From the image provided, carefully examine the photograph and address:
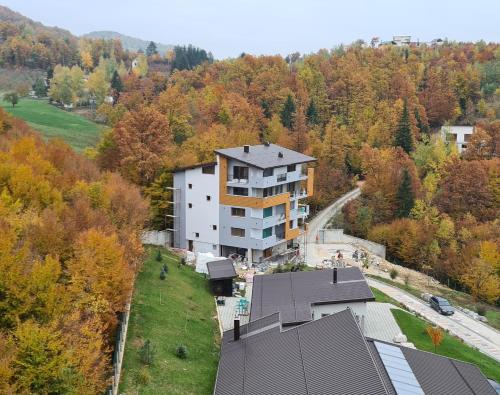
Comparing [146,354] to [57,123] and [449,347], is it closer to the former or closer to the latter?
[449,347]

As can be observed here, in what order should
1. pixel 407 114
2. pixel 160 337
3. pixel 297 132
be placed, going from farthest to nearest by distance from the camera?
pixel 407 114
pixel 297 132
pixel 160 337

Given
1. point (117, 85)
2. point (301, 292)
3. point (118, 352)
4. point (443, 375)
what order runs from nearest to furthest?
point (443, 375) → point (118, 352) → point (301, 292) → point (117, 85)

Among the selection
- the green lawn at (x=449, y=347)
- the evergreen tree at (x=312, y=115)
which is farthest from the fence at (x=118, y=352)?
the evergreen tree at (x=312, y=115)

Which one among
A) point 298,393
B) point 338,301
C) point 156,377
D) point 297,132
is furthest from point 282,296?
point 297,132

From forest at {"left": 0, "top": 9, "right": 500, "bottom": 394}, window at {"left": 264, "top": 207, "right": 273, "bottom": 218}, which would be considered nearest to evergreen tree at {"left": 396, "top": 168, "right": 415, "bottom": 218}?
forest at {"left": 0, "top": 9, "right": 500, "bottom": 394}

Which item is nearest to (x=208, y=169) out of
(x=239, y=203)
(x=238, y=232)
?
(x=239, y=203)

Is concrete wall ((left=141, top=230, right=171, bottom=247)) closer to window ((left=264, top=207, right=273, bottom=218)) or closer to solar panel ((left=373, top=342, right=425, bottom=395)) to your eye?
window ((left=264, top=207, right=273, bottom=218))

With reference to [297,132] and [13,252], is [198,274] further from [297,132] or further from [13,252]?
[297,132]
